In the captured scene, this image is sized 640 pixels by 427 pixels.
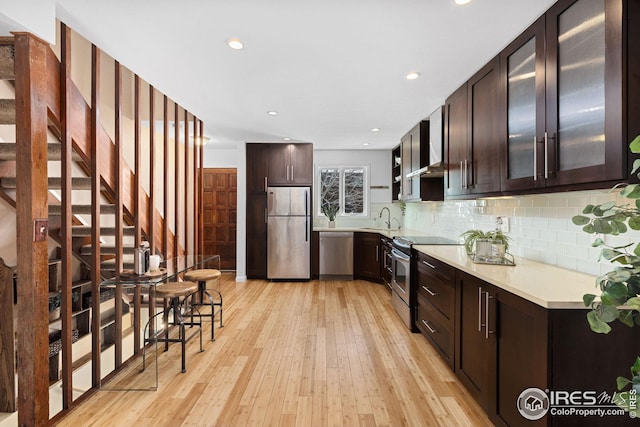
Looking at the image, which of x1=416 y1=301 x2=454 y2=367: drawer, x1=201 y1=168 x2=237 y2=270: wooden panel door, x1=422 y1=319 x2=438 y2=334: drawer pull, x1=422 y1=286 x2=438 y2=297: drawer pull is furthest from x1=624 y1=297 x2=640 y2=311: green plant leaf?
x1=201 y1=168 x2=237 y2=270: wooden panel door

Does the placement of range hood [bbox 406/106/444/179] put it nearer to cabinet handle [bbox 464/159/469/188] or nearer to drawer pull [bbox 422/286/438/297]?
cabinet handle [bbox 464/159/469/188]

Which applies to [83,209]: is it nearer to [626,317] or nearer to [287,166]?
[287,166]

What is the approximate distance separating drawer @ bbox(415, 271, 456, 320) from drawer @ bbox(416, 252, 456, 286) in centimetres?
3

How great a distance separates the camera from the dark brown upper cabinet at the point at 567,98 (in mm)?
1441

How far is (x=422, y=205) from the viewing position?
5.37 m

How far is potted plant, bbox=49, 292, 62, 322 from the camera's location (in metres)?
3.05

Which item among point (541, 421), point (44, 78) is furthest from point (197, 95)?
point (541, 421)

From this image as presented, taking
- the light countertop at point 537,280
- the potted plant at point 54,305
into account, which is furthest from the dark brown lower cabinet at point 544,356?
the potted plant at point 54,305

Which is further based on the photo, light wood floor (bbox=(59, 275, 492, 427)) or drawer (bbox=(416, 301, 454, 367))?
drawer (bbox=(416, 301, 454, 367))

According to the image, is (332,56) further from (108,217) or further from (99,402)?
(108,217)

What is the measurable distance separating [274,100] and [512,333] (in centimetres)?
299

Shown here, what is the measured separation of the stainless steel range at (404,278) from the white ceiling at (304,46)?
1.50 metres

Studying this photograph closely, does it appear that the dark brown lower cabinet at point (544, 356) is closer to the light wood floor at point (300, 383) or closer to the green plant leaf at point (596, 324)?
the light wood floor at point (300, 383)

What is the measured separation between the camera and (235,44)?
234 centimetres
